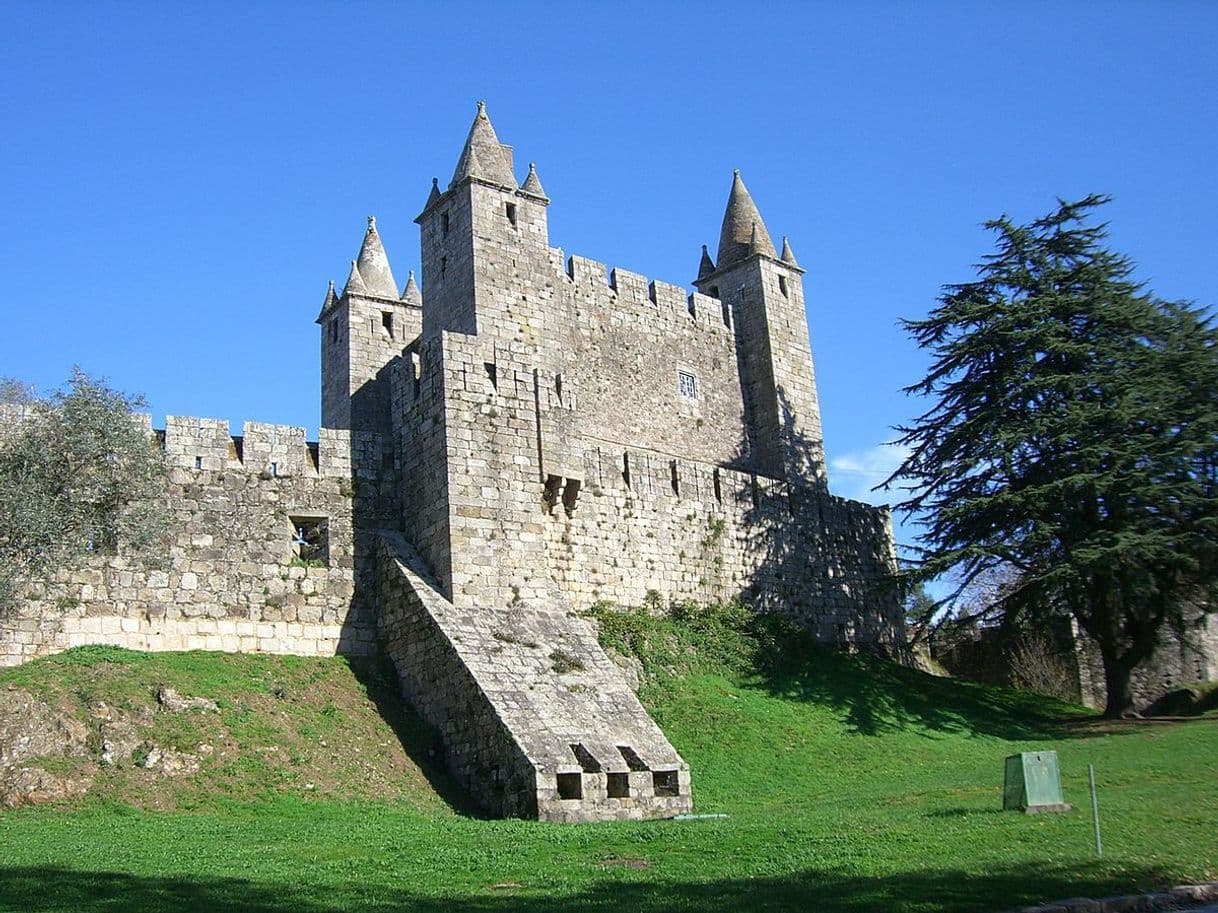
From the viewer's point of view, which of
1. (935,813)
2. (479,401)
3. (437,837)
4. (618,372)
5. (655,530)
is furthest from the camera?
(618,372)

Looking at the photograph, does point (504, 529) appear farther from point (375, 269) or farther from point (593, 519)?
point (375, 269)

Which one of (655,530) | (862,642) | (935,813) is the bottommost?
(935,813)

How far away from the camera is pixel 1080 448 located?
95.2ft

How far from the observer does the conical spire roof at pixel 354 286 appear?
121 ft

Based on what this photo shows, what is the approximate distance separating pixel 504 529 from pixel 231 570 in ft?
15.5

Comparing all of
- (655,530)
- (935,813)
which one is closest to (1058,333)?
(655,530)

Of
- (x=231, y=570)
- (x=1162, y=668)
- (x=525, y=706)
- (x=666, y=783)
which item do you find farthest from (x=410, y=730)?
(x=1162, y=668)

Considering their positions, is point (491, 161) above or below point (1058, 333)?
above

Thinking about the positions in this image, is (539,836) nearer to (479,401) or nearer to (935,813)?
(935,813)

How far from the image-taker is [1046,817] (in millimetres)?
15531

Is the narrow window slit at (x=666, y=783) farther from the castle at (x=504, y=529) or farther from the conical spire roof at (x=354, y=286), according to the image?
the conical spire roof at (x=354, y=286)

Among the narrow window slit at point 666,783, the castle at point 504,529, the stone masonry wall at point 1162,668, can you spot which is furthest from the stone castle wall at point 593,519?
the stone masonry wall at point 1162,668

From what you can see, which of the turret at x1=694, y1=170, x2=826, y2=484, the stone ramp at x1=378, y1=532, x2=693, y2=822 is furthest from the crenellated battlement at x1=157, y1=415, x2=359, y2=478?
the turret at x1=694, y1=170, x2=826, y2=484

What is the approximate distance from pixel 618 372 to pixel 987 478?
9.64 meters
